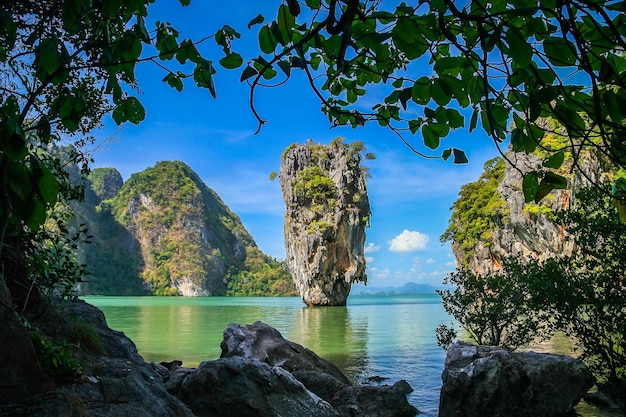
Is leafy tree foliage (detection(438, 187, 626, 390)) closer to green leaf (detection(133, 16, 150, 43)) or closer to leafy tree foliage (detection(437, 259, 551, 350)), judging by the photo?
leafy tree foliage (detection(437, 259, 551, 350))

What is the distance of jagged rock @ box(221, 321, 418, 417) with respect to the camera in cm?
633

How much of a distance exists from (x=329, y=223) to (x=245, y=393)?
3231 centimetres

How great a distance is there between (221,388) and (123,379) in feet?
6.37

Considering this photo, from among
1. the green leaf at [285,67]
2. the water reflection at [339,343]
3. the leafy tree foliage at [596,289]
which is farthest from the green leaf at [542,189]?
the water reflection at [339,343]

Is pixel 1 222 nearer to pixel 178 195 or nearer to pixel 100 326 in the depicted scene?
pixel 100 326

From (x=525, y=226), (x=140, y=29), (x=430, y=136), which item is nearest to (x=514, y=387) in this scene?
(x=430, y=136)

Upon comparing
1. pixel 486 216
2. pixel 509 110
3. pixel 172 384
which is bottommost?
pixel 172 384

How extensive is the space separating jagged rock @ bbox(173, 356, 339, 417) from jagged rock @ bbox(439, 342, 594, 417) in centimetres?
178

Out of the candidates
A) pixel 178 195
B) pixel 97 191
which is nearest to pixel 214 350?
pixel 178 195

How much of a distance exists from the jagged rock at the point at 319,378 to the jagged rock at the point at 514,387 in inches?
31.6

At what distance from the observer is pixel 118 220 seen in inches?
4262

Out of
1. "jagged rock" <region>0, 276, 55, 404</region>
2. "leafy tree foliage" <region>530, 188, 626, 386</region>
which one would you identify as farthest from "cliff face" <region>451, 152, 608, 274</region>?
"jagged rock" <region>0, 276, 55, 404</region>

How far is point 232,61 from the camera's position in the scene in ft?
3.92

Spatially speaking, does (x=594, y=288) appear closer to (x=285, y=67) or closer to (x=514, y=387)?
(x=514, y=387)
